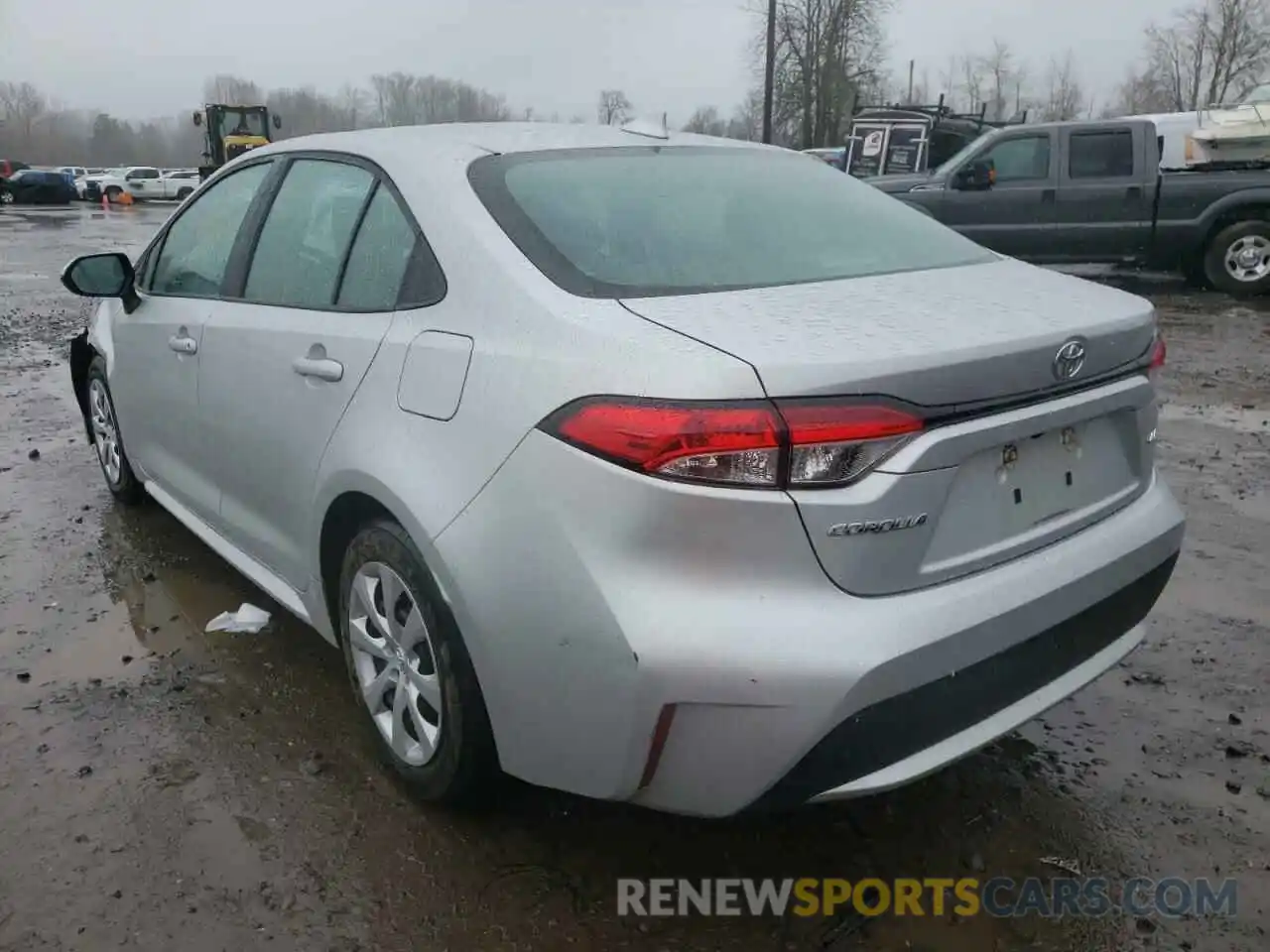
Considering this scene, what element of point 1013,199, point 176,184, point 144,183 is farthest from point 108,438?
point 176,184

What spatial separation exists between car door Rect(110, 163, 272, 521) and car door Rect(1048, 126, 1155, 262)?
10024 millimetres

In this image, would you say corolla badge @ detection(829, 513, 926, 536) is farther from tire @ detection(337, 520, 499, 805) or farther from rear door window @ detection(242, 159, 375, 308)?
rear door window @ detection(242, 159, 375, 308)

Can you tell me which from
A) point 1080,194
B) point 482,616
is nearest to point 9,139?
point 1080,194

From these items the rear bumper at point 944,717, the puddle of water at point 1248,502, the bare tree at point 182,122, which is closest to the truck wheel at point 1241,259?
the puddle of water at point 1248,502

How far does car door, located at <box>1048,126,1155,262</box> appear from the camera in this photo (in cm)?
1123

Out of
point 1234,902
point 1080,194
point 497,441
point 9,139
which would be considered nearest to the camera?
point 497,441

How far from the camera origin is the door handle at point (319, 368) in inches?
102

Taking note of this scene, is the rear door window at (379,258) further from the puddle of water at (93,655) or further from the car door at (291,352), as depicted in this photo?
the puddle of water at (93,655)

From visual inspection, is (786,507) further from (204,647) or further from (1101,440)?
(204,647)

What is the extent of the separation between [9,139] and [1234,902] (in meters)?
110

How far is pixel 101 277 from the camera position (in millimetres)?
3895

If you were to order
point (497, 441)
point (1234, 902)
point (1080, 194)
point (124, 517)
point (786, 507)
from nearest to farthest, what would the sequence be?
point (786, 507) < point (497, 441) < point (1234, 902) < point (124, 517) < point (1080, 194)

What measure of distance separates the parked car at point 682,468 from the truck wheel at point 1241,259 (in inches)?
391

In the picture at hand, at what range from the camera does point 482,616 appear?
2082mm
